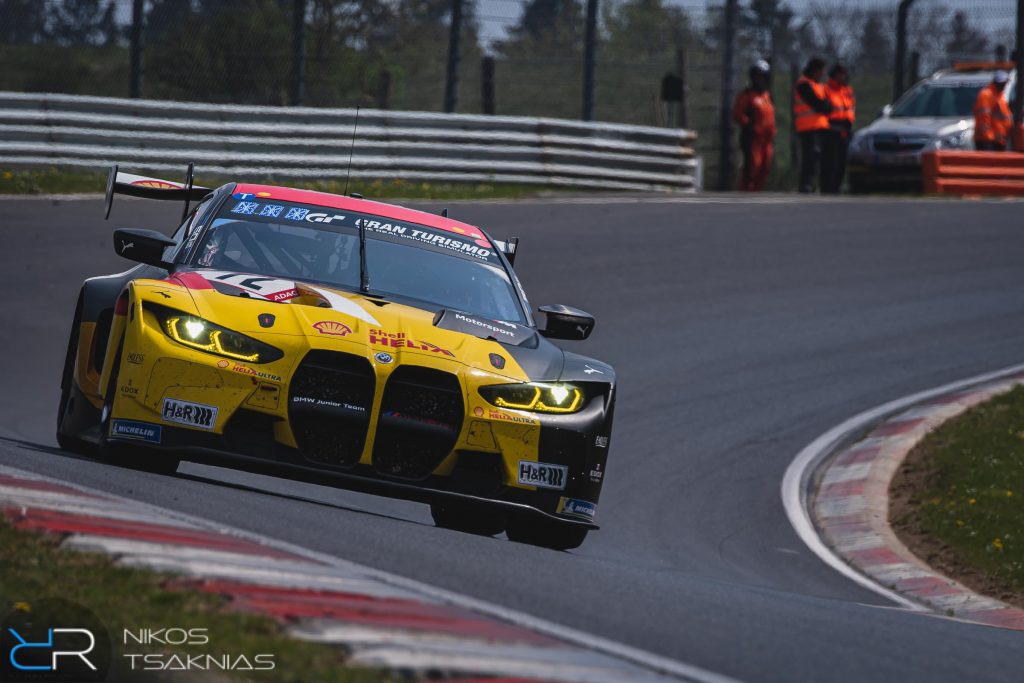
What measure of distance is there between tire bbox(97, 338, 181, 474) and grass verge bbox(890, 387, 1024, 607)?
4314 millimetres

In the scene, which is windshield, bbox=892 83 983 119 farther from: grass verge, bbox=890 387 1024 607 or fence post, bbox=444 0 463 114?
grass verge, bbox=890 387 1024 607

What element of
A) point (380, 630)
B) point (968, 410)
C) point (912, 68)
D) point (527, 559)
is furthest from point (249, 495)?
point (912, 68)

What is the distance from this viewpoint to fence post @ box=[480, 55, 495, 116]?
2053 centimetres

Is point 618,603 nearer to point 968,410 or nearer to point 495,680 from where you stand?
point 495,680

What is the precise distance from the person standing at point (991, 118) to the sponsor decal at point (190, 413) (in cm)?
1840

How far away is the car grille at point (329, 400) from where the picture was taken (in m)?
6.04

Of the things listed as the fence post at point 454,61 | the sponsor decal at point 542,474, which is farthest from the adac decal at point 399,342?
the fence post at point 454,61

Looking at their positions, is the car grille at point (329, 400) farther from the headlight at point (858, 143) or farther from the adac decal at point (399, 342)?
the headlight at point (858, 143)

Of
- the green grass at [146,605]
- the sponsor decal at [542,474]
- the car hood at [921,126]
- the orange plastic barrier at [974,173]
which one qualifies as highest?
the car hood at [921,126]

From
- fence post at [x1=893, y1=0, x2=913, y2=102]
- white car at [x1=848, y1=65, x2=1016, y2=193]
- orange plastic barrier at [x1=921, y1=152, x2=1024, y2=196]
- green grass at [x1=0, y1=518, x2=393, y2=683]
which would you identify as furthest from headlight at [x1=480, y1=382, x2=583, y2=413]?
fence post at [x1=893, y1=0, x2=913, y2=102]

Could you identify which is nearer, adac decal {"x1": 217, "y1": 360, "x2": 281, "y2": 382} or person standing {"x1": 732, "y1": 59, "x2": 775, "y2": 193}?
adac decal {"x1": 217, "y1": 360, "x2": 281, "y2": 382}

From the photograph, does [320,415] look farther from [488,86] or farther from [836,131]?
[836,131]

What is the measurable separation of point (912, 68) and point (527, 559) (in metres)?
22.7

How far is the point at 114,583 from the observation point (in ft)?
13.1
